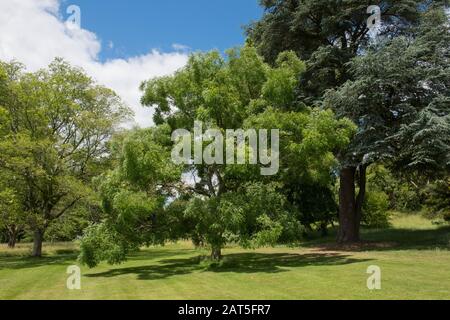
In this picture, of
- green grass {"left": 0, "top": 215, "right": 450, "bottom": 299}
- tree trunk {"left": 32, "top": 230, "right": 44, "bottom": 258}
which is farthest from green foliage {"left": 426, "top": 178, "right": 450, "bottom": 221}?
tree trunk {"left": 32, "top": 230, "right": 44, "bottom": 258}

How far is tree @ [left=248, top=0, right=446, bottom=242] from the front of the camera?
27328mm

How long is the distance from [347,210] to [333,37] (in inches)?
431

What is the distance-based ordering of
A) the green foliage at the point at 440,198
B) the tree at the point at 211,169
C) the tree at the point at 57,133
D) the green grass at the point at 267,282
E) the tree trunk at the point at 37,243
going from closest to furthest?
1. the green grass at the point at 267,282
2. the tree at the point at 211,169
3. the tree at the point at 57,133
4. the tree trunk at the point at 37,243
5. the green foliage at the point at 440,198

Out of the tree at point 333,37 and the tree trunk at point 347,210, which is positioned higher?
the tree at point 333,37

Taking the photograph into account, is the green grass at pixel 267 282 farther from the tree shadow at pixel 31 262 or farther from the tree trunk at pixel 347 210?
the tree trunk at pixel 347 210

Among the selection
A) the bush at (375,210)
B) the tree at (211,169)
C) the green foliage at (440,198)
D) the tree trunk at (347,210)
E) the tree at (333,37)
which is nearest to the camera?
the tree at (211,169)

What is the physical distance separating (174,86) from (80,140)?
720 inches

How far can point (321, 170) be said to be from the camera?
1962 cm

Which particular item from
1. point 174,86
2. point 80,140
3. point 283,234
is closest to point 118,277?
point 283,234

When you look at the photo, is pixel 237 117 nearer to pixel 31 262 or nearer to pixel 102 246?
pixel 102 246

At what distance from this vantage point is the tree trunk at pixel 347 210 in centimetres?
2891

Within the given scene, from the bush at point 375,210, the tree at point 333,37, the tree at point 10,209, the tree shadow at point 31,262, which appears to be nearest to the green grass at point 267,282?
the tree shadow at point 31,262

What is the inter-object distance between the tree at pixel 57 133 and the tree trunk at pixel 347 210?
1695 cm
